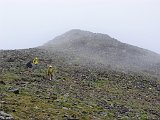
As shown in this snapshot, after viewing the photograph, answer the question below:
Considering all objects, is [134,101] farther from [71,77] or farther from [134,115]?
[71,77]

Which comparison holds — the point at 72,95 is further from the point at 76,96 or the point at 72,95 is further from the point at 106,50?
the point at 106,50

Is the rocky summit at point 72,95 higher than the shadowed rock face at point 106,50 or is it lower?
lower

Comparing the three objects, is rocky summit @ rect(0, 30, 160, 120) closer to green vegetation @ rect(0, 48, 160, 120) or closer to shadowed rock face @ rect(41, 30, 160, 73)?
green vegetation @ rect(0, 48, 160, 120)

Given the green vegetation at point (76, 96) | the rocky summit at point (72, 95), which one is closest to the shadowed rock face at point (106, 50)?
the rocky summit at point (72, 95)

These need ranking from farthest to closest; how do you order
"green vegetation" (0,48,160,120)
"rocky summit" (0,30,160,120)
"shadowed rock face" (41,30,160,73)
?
"shadowed rock face" (41,30,160,73) → "green vegetation" (0,48,160,120) → "rocky summit" (0,30,160,120)

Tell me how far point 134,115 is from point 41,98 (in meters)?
7.48

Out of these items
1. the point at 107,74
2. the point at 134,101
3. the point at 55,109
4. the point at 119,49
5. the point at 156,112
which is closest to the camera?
the point at 55,109

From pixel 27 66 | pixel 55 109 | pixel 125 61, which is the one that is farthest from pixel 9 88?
pixel 125 61

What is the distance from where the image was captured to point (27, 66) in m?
46.9

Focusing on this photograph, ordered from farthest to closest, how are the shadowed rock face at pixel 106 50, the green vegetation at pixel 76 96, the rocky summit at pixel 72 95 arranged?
the shadowed rock face at pixel 106 50
the green vegetation at pixel 76 96
the rocky summit at pixel 72 95

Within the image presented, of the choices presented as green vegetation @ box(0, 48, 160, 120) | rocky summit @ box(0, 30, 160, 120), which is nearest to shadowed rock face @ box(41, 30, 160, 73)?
rocky summit @ box(0, 30, 160, 120)

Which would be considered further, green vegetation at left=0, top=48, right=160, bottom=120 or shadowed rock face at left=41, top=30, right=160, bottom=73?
shadowed rock face at left=41, top=30, right=160, bottom=73

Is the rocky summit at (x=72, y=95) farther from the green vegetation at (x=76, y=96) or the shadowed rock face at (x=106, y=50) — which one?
the shadowed rock face at (x=106, y=50)

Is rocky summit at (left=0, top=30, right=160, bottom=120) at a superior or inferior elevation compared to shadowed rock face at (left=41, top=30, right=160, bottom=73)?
inferior
